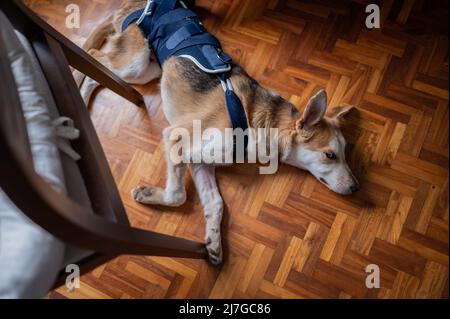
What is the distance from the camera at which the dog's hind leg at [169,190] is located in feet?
5.62

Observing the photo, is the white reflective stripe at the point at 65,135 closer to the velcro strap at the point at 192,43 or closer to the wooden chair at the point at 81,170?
the wooden chair at the point at 81,170

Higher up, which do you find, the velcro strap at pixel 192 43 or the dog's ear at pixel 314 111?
the velcro strap at pixel 192 43

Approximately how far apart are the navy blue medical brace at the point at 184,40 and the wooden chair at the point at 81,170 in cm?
43

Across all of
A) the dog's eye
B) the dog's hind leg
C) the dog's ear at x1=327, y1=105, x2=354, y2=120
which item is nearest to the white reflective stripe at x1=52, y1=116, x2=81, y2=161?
the dog's hind leg

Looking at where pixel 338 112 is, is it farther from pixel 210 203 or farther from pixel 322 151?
pixel 210 203

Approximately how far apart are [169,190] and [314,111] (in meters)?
0.74

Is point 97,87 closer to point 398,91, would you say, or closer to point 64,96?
point 64,96

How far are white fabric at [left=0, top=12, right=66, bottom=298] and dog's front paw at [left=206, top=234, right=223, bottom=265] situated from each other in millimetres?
825

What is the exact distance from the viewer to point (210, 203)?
5.77 ft

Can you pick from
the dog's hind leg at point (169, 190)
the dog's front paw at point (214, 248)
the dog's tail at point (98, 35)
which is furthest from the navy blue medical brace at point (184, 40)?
the dog's front paw at point (214, 248)

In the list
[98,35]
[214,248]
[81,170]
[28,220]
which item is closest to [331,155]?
[214,248]

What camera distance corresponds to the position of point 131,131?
6.35 ft

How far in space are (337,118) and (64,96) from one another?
1207mm

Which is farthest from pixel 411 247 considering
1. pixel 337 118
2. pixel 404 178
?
pixel 337 118
